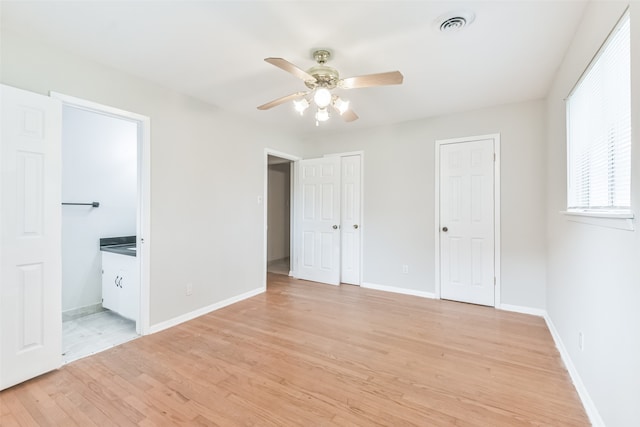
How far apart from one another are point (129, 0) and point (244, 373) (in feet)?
8.38

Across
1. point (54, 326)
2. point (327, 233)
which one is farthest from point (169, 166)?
point (327, 233)

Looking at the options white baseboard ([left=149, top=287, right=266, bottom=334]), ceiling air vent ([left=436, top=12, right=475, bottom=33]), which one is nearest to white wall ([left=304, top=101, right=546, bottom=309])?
white baseboard ([left=149, top=287, right=266, bottom=334])

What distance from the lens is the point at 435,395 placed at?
188 centimetres

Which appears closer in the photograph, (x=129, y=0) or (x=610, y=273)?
(x=610, y=273)

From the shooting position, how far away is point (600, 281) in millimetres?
1618

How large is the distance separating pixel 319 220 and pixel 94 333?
3.12 metres

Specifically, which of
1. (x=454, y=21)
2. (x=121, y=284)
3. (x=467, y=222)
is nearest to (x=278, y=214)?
(x=121, y=284)

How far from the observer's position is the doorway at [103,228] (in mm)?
2770

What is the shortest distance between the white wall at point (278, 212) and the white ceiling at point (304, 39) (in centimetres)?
369

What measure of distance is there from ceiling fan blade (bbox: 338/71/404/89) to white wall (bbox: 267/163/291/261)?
4566 mm

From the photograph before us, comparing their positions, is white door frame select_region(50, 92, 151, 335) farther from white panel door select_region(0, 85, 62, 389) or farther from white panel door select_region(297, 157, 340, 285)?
white panel door select_region(297, 157, 340, 285)

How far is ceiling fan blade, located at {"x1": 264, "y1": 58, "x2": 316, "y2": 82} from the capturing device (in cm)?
182

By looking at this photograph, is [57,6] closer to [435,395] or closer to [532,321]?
[435,395]

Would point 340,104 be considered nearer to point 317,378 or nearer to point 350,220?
point 317,378
